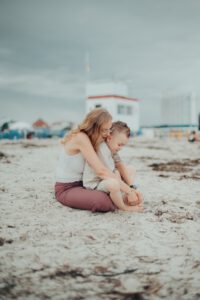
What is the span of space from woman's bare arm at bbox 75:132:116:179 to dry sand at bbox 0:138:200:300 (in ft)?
1.44

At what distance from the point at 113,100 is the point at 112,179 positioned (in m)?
33.0

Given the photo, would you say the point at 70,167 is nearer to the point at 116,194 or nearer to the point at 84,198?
the point at 84,198

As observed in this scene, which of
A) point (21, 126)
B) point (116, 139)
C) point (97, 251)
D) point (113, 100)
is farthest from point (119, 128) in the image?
point (113, 100)

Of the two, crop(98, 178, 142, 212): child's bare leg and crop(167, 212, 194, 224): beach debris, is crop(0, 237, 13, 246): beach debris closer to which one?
crop(98, 178, 142, 212): child's bare leg

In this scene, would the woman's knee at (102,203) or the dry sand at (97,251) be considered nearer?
the dry sand at (97,251)

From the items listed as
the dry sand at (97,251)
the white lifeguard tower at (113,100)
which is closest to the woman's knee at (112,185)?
the dry sand at (97,251)

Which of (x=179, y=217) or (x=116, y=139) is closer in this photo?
(x=179, y=217)

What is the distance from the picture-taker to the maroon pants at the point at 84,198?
371 cm

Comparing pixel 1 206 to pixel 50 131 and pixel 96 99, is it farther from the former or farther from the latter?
pixel 96 99

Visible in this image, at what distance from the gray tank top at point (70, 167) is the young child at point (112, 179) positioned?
0.07 m

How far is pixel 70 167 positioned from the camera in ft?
12.9

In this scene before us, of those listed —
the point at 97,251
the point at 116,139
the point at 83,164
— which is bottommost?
the point at 97,251

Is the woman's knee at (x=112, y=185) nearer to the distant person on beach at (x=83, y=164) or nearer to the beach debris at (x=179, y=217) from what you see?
the distant person on beach at (x=83, y=164)

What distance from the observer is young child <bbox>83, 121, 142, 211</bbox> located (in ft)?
12.1
